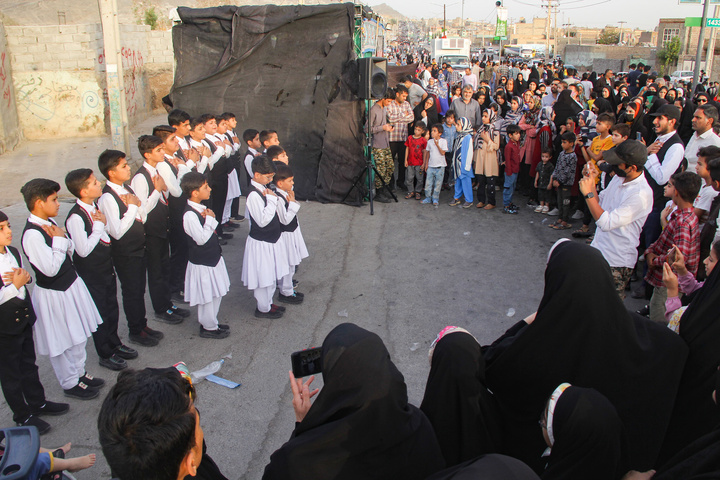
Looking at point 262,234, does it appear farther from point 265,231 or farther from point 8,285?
point 8,285

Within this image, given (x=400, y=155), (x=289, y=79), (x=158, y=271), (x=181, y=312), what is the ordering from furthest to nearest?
1. (x=400, y=155)
2. (x=289, y=79)
3. (x=181, y=312)
4. (x=158, y=271)

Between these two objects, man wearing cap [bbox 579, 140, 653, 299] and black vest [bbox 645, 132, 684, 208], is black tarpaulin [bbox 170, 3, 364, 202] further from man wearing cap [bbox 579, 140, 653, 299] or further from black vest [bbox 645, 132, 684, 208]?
man wearing cap [bbox 579, 140, 653, 299]

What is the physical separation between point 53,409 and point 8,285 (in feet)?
3.33

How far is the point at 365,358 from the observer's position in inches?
76.8

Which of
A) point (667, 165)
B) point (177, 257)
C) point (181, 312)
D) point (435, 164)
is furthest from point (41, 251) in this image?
point (435, 164)

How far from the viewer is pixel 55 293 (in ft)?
11.8

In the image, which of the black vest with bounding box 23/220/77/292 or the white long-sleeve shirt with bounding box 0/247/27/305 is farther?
the black vest with bounding box 23/220/77/292

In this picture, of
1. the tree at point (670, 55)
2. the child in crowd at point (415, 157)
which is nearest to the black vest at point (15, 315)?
the child in crowd at point (415, 157)

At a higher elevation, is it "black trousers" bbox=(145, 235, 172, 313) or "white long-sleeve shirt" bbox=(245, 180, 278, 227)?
"white long-sleeve shirt" bbox=(245, 180, 278, 227)

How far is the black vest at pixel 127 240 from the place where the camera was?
13.7ft

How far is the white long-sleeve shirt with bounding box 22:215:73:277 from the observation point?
11.3 ft

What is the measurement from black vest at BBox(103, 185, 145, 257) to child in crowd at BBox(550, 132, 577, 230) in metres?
5.72

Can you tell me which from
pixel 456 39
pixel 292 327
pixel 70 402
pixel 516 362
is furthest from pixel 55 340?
pixel 456 39

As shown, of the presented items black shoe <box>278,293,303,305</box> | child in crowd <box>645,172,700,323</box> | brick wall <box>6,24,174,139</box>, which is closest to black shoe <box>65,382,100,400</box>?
black shoe <box>278,293,303,305</box>
